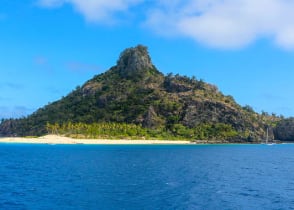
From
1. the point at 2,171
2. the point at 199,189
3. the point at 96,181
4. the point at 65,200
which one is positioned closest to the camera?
the point at 65,200

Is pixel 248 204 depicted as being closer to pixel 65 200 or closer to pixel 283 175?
pixel 65 200

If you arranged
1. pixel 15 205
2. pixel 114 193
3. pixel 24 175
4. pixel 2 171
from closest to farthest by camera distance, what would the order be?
pixel 15 205, pixel 114 193, pixel 24 175, pixel 2 171

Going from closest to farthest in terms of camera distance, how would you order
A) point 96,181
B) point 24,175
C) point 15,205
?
point 15,205, point 96,181, point 24,175

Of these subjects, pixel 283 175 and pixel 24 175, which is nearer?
pixel 24 175

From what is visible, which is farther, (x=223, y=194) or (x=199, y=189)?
(x=199, y=189)

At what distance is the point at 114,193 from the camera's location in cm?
6081

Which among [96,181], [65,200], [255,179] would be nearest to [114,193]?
[65,200]

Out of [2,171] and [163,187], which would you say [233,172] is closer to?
[163,187]

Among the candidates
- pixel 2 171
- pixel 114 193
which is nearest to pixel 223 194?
pixel 114 193

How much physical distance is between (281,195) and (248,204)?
11.2 m

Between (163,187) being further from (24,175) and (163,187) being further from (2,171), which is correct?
(2,171)

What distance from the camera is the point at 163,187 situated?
222ft

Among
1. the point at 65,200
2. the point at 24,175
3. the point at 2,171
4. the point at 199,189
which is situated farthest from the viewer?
the point at 2,171

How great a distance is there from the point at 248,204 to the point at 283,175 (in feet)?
132
